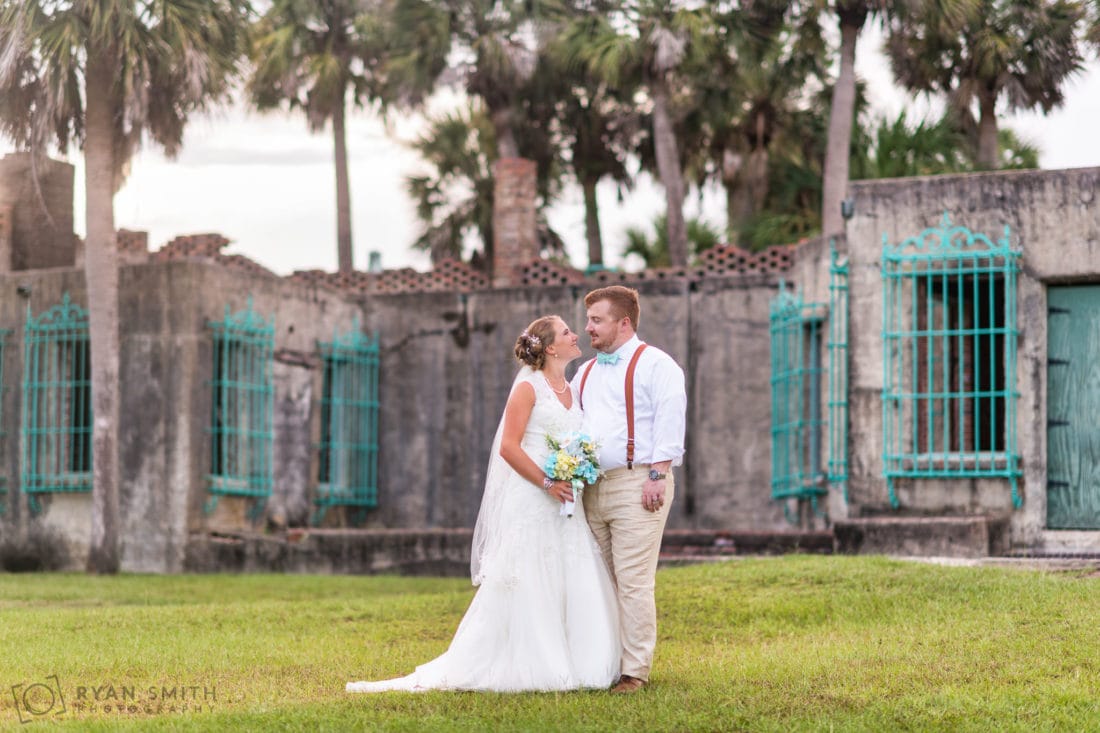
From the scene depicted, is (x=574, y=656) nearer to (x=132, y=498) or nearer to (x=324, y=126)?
(x=132, y=498)

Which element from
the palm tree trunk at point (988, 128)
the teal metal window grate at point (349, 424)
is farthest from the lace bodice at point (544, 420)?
the palm tree trunk at point (988, 128)

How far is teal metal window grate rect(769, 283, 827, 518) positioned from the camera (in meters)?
16.8

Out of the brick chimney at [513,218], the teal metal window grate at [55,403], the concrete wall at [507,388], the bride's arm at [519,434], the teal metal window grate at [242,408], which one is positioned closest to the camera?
the bride's arm at [519,434]

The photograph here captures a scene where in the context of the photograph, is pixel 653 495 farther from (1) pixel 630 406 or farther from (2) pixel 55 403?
(2) pixel 55 403

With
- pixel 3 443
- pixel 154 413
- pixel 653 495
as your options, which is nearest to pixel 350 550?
pixel 154 413

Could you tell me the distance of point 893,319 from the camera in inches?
600

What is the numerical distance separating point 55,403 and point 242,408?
204 cm

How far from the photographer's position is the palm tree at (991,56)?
78.8 feet

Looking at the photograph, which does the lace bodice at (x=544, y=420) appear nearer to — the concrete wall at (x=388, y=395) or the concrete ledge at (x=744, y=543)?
the concrete ledge at (x=744, y=543)

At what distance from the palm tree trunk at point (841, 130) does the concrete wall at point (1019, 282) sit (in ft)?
26.0

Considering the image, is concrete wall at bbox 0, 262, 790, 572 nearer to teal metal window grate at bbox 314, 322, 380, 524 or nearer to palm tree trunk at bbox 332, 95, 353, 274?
teal metal window grate at bbox 314, 322, 380, 524

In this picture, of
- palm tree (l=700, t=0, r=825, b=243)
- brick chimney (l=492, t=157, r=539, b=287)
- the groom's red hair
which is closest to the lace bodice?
the groom's red hair

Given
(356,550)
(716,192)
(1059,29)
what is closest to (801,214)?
(716,192)

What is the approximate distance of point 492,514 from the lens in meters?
8.14
